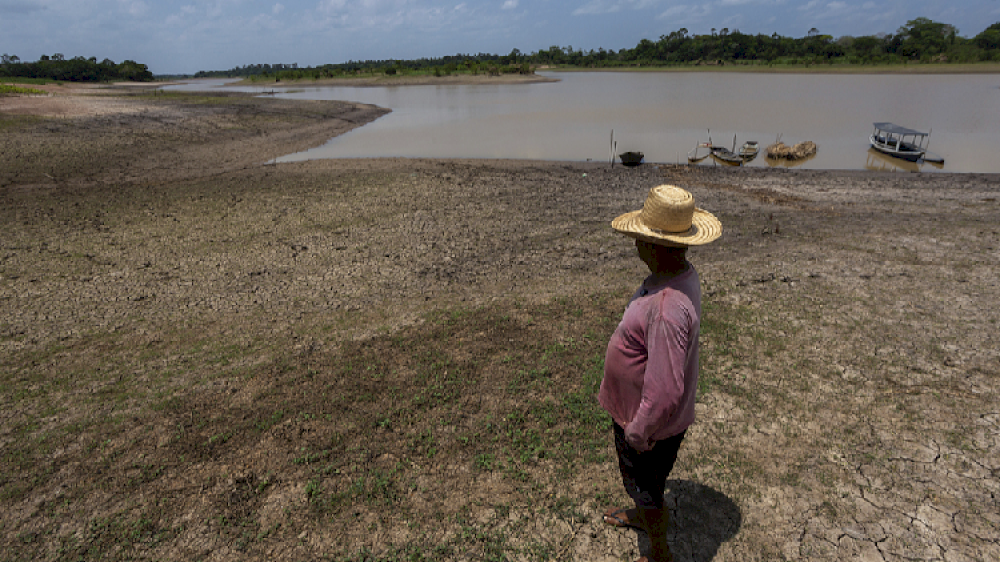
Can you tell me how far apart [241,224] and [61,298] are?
13.9ft

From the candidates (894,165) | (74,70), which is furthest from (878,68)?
(74,70)

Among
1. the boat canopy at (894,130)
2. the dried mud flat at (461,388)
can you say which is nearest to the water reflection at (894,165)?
the boat canopy at (894,130)

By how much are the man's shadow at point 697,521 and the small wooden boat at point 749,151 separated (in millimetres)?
22376

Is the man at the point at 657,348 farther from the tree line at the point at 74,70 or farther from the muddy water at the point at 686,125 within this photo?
the tree line at the point at 74,70

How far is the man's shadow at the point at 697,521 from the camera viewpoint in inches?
128

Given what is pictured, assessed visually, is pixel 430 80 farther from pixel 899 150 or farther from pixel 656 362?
pixel 656 362

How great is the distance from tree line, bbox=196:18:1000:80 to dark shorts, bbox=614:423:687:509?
3972 inches

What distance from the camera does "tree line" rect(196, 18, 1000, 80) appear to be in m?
91.5

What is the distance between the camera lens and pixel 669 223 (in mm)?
2373

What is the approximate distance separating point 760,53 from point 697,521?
15012cm

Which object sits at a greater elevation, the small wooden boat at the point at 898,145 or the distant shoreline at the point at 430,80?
the distant shoreline at the point at 430,80

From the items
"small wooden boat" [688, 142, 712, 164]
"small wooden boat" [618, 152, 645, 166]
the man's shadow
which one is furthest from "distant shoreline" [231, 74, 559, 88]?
the man's shadow

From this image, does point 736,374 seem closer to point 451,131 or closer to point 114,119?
point 451,131

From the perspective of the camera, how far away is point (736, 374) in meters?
5.21
